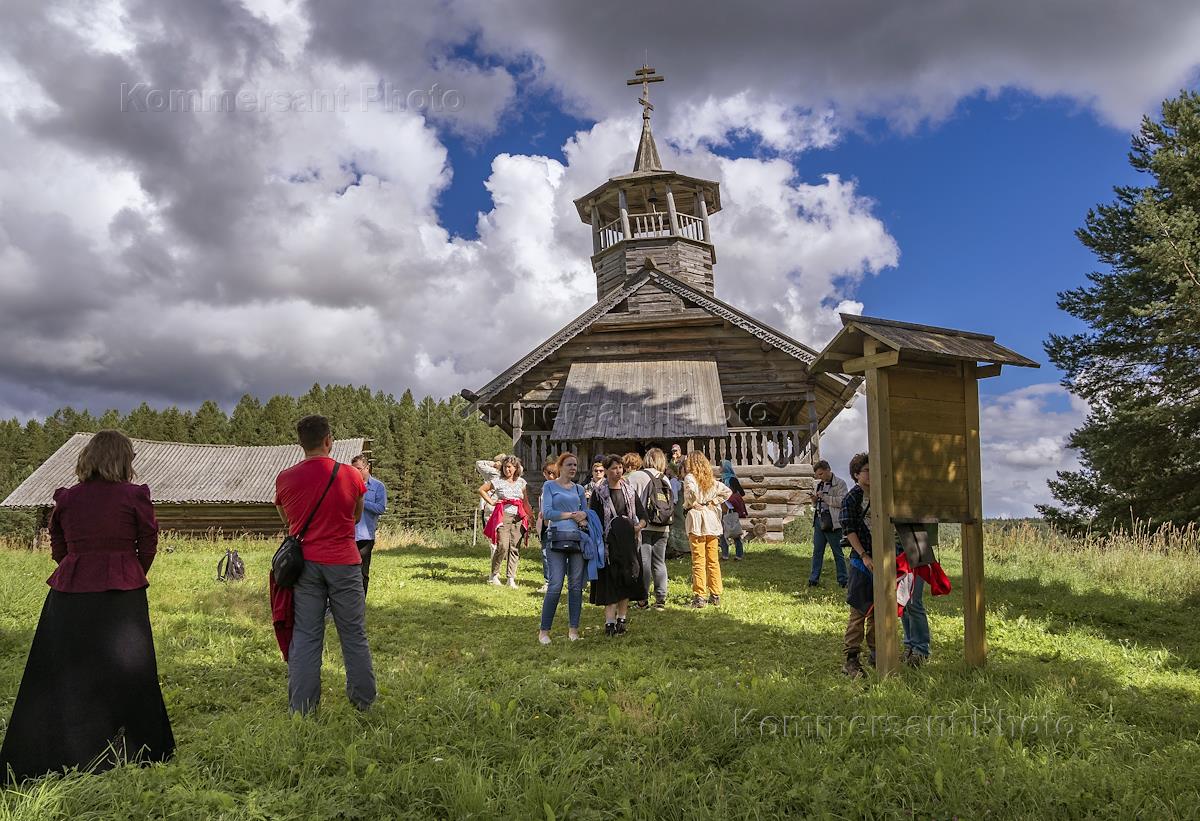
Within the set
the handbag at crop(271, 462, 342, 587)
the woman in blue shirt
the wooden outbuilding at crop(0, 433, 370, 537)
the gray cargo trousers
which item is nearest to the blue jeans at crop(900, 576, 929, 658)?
the woman in blue shirt

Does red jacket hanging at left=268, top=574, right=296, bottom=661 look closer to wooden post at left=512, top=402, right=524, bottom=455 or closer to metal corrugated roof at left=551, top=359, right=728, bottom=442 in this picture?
metal corrugated roof at left=551, top=359, right=728, bottom=442

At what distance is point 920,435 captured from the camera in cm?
629

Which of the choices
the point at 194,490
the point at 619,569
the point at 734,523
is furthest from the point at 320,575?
the point at 194,490

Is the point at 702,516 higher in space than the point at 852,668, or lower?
higher

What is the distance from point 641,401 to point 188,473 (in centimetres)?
2433

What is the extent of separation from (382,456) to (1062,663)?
63.1m

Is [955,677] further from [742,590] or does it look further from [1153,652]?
[742,590]

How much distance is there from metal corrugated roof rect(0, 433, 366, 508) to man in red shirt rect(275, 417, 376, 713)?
2827 cm

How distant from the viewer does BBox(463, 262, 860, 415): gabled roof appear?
19750 mm

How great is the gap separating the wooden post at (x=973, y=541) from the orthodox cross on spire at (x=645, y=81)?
23.6 meters

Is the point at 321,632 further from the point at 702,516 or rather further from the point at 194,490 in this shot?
the point at 194,490

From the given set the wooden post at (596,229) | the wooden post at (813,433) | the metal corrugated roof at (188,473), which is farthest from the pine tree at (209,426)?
the wooden post at (813,433)

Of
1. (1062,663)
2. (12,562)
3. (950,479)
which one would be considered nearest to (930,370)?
(950,479)

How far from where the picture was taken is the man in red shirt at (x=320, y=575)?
4902 millimetres
